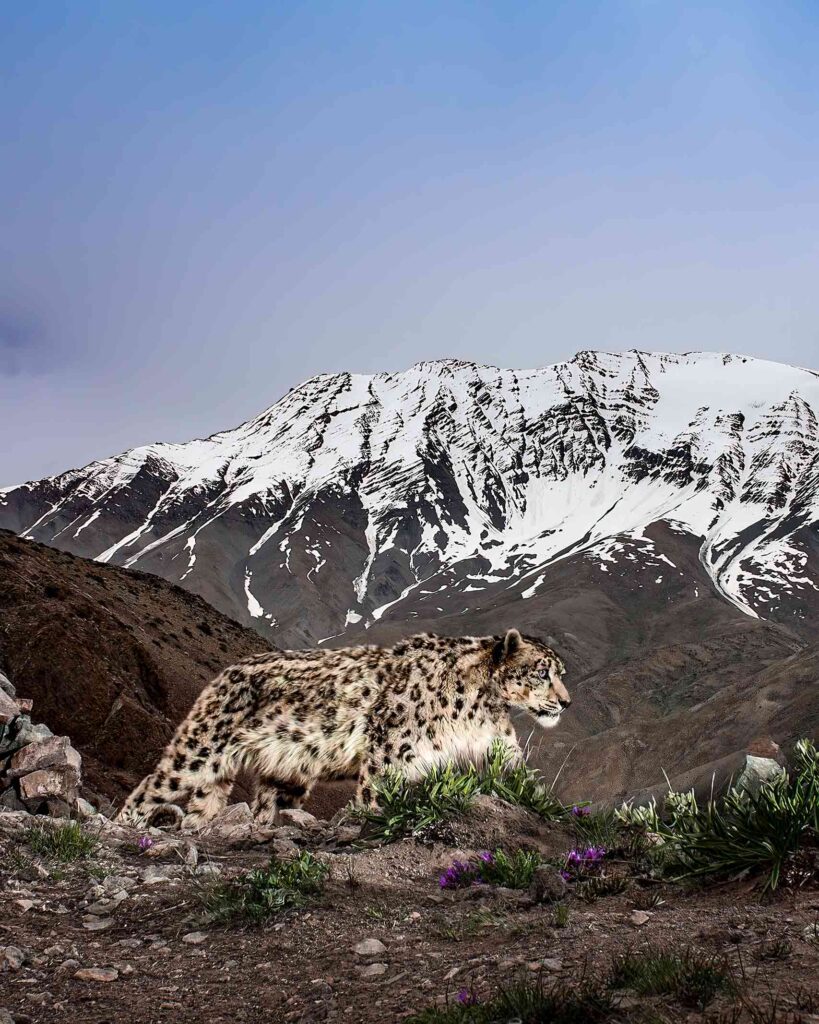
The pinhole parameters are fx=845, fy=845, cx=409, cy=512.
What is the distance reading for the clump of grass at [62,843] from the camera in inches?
348

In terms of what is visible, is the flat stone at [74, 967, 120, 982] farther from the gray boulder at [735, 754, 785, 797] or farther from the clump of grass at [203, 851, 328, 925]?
the gray boulder at [735, 754, 785, 797]

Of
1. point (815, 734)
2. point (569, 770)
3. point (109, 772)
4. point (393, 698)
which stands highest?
point (393, 698)

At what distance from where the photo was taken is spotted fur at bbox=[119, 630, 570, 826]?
10.2 metres

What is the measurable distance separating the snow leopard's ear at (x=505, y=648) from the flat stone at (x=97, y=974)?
6.55m

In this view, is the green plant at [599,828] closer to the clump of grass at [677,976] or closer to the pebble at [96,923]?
the clump of grass at [677,976]

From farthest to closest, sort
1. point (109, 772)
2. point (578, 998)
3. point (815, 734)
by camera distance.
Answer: point (815, 734) < point (109, 772) < point (578, 998)

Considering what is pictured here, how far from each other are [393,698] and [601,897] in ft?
13.1

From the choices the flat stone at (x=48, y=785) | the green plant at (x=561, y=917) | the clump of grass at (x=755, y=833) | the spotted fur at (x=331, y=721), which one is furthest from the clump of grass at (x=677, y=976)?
the flat stone at (x=48, y=785)

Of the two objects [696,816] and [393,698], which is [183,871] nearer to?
[393,698]

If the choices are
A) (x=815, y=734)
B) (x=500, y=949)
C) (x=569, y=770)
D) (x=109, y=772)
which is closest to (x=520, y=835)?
(x=500, y=949)

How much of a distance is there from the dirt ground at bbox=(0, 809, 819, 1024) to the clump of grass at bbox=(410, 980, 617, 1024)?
6.8 inches

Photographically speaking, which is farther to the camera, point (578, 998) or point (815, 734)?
point (815, 734)

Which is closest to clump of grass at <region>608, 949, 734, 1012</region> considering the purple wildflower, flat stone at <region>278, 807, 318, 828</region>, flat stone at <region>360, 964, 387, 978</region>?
flat stone at <region>360, 964, 387, 978</region>

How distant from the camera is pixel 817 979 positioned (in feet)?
15.0
